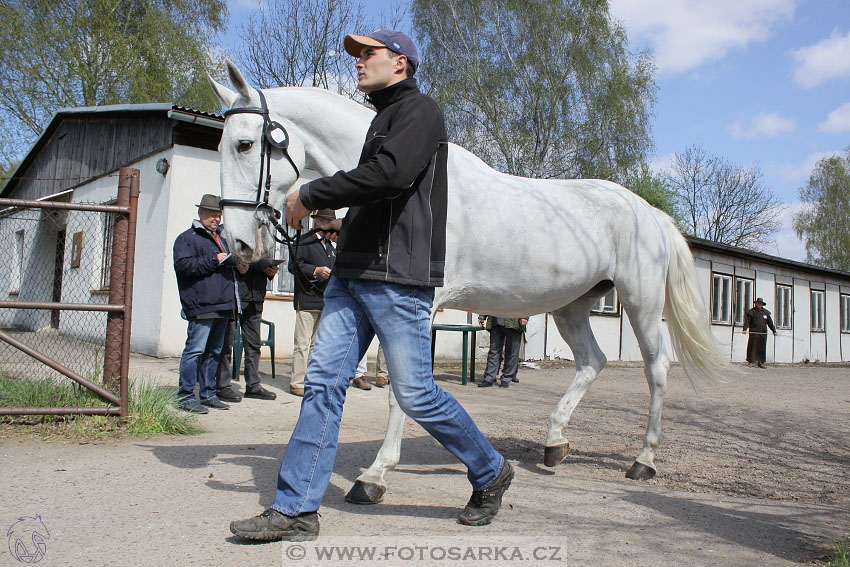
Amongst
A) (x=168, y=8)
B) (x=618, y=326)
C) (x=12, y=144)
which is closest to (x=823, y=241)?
(x=618, y=326)

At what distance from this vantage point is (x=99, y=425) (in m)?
4.79

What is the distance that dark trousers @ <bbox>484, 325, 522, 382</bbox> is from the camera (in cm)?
1077

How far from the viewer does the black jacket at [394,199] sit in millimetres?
2680

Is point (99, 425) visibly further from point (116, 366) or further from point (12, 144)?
point (12, 144)

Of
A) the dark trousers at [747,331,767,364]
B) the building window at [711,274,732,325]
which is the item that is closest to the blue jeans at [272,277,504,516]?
the dark trousers at [747,331,767,364]

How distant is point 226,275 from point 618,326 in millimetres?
14800

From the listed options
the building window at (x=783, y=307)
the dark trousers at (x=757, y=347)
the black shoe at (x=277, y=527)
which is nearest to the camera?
the black shoe at (x=277, y=527)

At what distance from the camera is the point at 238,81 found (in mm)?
3227

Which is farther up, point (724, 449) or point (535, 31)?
point (535, 31)

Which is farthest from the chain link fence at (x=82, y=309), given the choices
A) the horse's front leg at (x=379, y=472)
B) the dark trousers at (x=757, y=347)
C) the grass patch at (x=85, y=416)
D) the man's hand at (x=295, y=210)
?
the dark trousers at (x=757, y=347)

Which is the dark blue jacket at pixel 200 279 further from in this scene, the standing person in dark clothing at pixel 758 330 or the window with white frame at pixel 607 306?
the standing person in dark clothing at pixel 758 330

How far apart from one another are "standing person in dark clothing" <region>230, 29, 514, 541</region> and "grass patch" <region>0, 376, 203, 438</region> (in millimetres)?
2555

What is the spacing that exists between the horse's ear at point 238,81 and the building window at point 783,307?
2541 cm

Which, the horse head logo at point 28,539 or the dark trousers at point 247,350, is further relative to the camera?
the dark trousers at point 247,350
